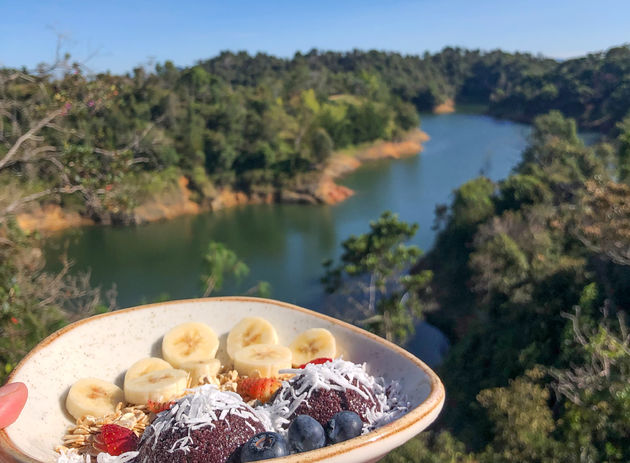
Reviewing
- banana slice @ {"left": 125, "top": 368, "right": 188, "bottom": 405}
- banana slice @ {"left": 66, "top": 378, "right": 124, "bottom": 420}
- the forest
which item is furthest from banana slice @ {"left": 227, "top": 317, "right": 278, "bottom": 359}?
the forest

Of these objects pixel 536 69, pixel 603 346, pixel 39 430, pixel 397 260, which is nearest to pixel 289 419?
pixel 39 430

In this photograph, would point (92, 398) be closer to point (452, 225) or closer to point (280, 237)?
point (452, 225)

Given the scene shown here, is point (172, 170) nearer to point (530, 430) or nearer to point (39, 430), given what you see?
point (530, 430)

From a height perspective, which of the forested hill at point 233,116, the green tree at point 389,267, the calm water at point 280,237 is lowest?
the calm water at point 280,237

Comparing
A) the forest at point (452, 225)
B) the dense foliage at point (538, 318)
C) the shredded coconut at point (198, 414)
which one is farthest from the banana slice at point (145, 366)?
the dense foliage at point (538, 318)

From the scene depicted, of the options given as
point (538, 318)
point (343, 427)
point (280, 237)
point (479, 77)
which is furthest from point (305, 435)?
point (479, 77)

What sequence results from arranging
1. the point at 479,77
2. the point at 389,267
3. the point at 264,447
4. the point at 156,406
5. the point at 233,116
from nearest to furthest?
the point at 264,447 → the point at 156,406 → the point at 389,267 → the point at 233,116 → the point at 479,77

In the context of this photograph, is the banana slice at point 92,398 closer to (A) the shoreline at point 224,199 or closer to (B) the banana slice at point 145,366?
(B) the banana slice at point 145,366
